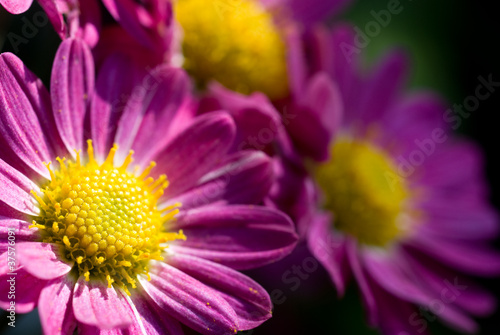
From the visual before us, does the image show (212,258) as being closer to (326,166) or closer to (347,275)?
(347,275)

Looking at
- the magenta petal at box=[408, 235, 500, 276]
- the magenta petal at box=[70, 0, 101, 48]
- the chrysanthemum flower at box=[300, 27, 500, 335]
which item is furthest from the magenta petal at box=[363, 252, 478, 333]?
the magenta petal at box=[70, 0, 101, 48]

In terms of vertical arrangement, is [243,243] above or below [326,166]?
above

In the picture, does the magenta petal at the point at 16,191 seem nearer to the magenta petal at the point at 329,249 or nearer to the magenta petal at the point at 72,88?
the magenta petal at the point at 72,88

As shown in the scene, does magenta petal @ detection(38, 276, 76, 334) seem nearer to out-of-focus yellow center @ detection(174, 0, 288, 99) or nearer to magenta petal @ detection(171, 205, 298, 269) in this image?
magenta petal @ detection(171, 205, 298, 269)

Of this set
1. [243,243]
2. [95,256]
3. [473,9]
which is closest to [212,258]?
[243,243]

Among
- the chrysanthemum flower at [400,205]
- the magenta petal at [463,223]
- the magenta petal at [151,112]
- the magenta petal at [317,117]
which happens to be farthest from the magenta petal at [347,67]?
the magenta petal at [151,112]

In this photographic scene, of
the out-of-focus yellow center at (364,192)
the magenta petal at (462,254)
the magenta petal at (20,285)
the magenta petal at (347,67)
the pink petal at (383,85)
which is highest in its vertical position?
the magenta petal at (20,285)
